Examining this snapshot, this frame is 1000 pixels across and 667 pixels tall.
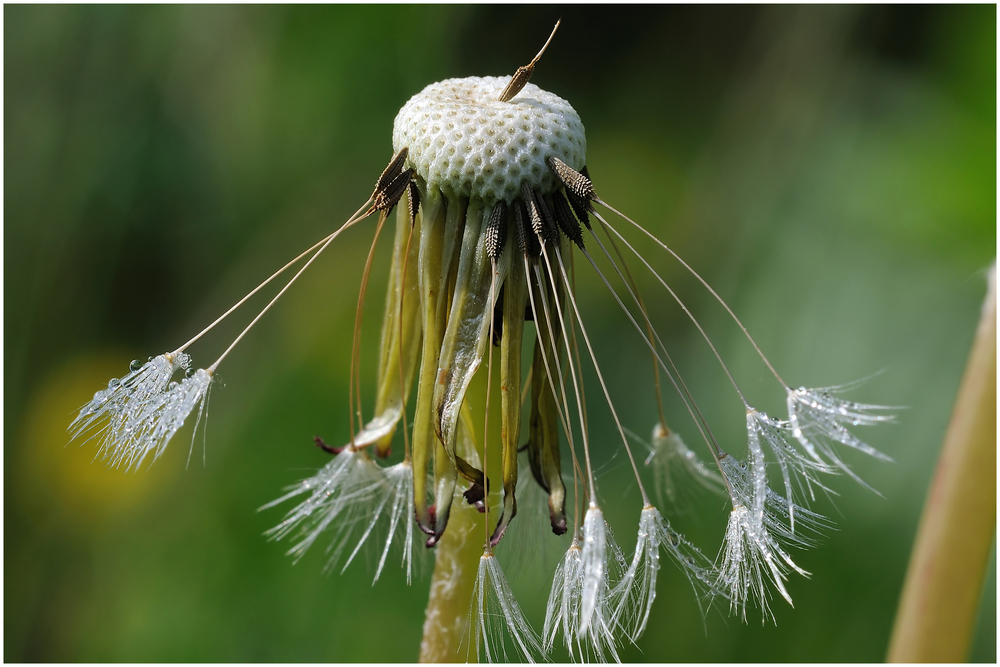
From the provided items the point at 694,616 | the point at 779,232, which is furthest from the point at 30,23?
the point at 694,616

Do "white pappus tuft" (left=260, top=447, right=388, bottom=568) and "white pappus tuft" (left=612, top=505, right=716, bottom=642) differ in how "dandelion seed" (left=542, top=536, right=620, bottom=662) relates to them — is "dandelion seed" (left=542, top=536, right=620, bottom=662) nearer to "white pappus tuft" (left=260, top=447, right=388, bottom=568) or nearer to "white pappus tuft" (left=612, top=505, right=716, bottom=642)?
"white pappus tuft" (left=612, top=505, right=716, bottom=642)

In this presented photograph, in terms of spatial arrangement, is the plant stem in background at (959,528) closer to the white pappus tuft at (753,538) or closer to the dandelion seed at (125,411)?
the white pappus tuft at (753,538)

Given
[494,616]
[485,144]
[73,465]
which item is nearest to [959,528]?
[494,616]

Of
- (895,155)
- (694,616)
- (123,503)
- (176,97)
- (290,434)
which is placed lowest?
(123,503)

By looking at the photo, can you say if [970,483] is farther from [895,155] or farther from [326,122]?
[326,122]

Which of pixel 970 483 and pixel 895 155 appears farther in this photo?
pixel 895 155

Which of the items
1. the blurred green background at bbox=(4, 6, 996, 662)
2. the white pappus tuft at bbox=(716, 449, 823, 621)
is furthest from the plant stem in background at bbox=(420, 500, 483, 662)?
the blurred green background at bbox=(4, 6, 996, 662)

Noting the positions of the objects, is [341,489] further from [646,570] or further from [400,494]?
[646,570]
